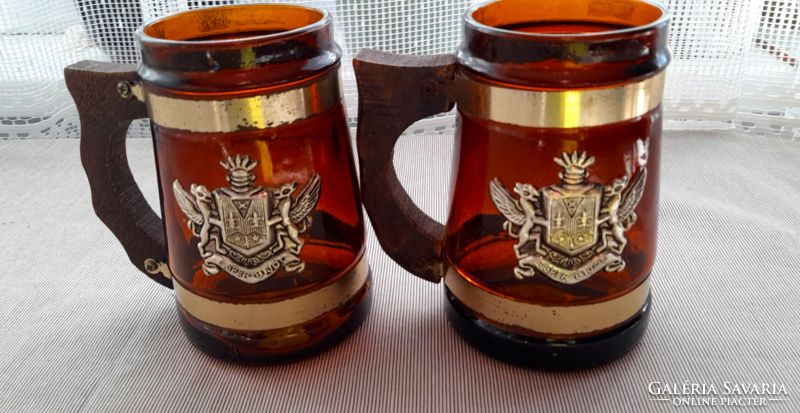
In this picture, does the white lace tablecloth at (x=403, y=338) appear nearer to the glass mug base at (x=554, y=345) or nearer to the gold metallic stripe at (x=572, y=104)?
the glass mug base at (x=554, y=345)

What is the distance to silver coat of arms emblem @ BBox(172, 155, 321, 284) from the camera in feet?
1.62

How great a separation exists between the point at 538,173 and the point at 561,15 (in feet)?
0.50

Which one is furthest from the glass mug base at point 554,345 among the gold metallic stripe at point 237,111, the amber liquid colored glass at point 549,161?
the gold metallic stripe at point 237,111

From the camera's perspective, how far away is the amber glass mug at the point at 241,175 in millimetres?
477

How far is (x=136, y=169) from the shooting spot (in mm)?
939

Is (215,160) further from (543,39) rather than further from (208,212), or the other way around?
(543,39)

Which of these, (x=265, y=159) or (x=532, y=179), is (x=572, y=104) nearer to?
(x=532, y=179)

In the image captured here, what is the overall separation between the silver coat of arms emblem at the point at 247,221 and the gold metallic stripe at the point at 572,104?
Answer: 0.14m

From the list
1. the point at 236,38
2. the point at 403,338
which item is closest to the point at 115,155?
the point at 236,38

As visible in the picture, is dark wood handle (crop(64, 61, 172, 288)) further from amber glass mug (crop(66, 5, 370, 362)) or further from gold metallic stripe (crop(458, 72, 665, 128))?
gold metallic stripe (crop(458, 72, 665, 128))

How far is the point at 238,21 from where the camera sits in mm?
565

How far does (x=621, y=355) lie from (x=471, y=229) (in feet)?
0.51

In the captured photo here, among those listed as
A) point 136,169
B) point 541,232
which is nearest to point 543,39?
point 541,232

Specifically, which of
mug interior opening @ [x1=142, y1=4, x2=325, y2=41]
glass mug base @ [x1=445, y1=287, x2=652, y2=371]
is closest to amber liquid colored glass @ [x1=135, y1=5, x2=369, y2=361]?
mug interior opening @ [x1=142, y1=4, x2=325, y2=41]
